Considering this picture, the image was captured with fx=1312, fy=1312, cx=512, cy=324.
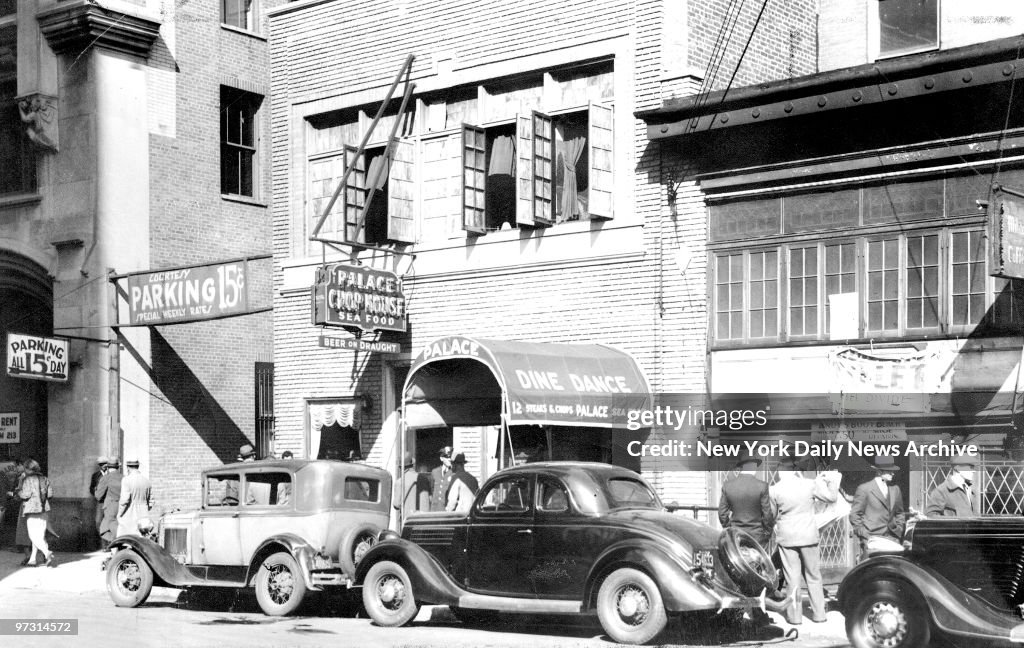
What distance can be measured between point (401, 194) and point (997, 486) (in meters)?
10.3

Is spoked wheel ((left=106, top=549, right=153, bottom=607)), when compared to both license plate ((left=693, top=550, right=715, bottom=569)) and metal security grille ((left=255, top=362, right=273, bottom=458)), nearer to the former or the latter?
license plate ((left=693, top=550, right=715, bottom=569))

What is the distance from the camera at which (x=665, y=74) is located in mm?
18297

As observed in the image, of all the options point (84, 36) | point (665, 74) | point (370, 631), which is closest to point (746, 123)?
point (665, 74)

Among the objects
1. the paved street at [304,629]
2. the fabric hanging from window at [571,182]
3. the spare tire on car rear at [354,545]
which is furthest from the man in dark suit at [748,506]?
the fabric hanging from window at [571,182]

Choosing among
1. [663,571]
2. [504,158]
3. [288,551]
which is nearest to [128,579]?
[288,551]

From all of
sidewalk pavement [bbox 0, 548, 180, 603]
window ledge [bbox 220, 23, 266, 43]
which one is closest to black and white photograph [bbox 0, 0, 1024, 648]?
sidewalk pavement [bbox 0, 548, 180, 603]

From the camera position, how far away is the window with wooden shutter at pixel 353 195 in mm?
21359

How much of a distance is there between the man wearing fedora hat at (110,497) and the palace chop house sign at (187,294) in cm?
293

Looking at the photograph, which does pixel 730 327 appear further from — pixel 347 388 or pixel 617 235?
pixel 347 388

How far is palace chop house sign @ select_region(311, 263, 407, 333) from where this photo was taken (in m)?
18.9

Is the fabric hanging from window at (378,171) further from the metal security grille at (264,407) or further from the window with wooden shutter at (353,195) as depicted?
the metal security grille at (264,407)

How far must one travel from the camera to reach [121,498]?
67.8ft

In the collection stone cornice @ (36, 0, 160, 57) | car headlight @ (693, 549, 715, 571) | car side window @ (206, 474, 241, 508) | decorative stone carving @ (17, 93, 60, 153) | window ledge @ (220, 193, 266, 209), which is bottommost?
car headlight @ (693, 549, 715, 571)

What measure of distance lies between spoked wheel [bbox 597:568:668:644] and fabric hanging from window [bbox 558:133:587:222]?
8122 millimetres
